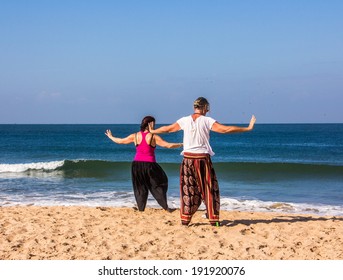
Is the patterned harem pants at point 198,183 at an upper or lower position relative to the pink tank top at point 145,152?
lower

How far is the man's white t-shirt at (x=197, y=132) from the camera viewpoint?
6973 mm

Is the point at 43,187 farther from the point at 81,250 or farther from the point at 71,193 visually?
the point at 81,250

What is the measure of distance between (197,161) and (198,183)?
0.35 meters

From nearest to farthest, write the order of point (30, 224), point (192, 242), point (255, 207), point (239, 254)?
point (239, 254) < point (192, 242) < point (30, 224) < point (255, 207)

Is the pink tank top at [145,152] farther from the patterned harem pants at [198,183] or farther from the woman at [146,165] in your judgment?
the patterned harem pants at [198,183]

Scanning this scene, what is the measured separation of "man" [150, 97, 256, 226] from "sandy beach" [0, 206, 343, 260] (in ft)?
1.34

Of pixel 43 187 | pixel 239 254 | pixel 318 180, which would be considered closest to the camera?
pixel 239 254

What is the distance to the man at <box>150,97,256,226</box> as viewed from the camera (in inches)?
275

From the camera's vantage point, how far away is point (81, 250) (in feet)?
21.2

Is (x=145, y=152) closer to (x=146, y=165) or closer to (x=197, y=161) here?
(x=146, y=165)

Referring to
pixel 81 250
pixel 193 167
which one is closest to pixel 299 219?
pixel 193 167

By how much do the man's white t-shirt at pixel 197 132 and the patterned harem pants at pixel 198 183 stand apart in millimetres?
102

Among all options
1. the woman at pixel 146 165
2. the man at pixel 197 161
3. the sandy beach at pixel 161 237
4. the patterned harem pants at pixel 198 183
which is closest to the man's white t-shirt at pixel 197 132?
the man at pixel 197 161

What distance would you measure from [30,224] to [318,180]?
15401 millimetres
